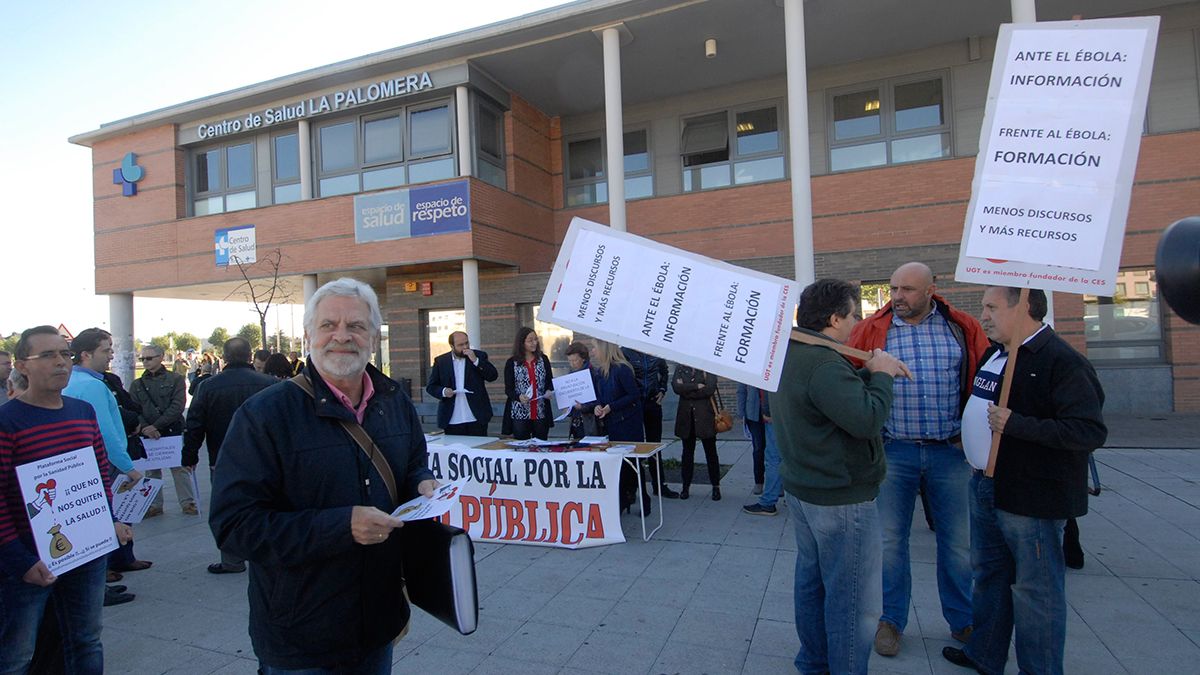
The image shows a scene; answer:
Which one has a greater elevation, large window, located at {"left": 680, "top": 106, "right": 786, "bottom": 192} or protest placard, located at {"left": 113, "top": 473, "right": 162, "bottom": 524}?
large window, located at {"left": 680, "top": 106, "right": 786, "bottom": 192}

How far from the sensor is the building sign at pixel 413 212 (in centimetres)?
1261

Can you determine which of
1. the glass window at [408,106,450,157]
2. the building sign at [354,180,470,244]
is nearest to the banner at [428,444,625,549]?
the building sign at [354,180,470,244]

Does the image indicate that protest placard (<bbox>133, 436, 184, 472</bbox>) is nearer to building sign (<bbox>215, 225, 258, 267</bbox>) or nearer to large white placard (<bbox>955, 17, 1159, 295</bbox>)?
large white placard (<bbox>955, 17, 1159, 295</bbox>)

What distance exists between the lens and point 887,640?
3355 mm

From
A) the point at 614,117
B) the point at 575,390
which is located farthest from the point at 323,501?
the point at 614,117

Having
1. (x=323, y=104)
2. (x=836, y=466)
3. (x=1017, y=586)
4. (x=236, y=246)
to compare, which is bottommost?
(x=1017, y=586)

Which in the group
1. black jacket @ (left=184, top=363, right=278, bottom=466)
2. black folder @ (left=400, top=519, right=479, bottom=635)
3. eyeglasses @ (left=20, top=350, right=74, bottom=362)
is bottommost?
black folder @ (left=400, top=519, right=479, bottom=635)

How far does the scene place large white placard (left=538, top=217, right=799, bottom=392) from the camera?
7.82 feet

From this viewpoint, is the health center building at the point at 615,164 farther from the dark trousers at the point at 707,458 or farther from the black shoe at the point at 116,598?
the black shoe at the point at 116,598

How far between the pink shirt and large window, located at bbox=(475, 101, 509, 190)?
11.6 meters

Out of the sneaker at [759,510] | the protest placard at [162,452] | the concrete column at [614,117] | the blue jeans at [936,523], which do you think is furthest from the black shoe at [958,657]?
the concrete column at [614,117]

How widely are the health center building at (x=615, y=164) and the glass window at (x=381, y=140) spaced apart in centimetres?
6

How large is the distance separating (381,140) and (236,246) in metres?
4.24

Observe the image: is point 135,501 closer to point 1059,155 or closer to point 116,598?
point 116,598
